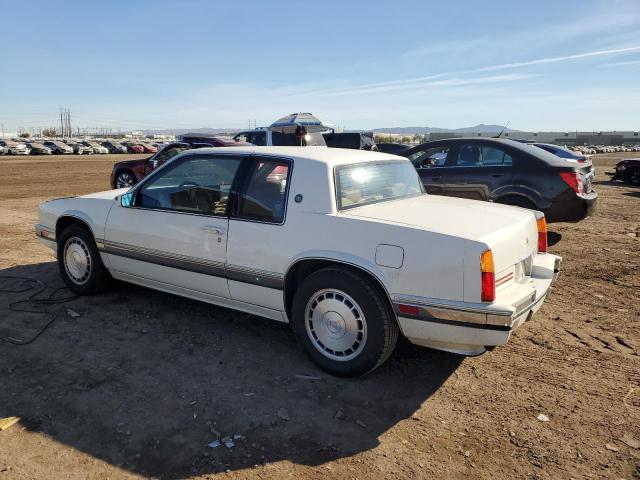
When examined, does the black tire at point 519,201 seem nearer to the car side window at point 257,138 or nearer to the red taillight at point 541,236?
the red taillight at point 541,236

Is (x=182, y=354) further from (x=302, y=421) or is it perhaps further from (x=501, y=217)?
(x=501, y=217)

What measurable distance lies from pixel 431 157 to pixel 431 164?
137 mm

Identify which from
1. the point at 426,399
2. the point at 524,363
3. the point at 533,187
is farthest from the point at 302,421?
the point at 533,187

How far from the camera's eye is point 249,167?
401cm

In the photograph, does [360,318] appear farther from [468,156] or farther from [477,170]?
[468,156]

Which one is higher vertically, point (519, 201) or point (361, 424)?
point (519, 201)

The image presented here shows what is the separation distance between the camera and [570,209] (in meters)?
7.18

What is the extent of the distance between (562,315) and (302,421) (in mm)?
3027

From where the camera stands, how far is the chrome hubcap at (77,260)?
5078 millimetres

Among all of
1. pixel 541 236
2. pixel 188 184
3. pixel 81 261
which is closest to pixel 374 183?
pixel 541 236

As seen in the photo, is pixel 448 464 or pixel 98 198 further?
pixel 98 198

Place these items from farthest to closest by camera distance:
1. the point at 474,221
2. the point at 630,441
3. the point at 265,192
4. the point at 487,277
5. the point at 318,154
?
the point at 318,154
the point at 265,192
the point at 474,221
the point at 487,277
the point at 630,441

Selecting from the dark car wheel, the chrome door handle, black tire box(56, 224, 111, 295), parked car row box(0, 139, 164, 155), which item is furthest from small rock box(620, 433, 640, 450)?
parked car row box(0, 139, 164, 155)

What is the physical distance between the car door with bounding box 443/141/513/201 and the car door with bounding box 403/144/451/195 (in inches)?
4.4
